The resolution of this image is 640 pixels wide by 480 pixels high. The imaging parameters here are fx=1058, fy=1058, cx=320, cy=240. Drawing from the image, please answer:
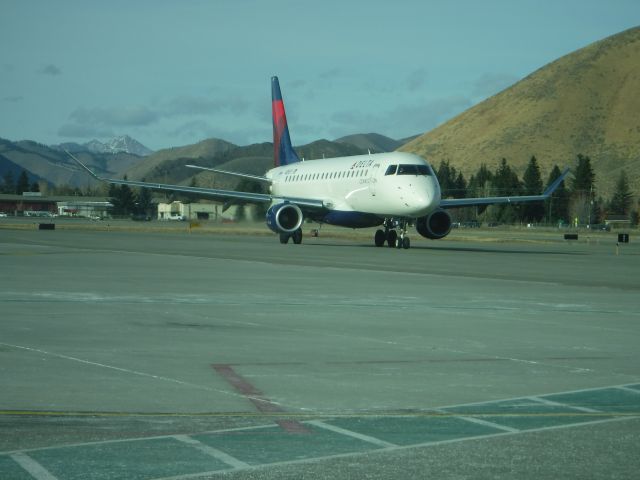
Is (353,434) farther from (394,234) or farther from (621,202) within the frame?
(621,202)

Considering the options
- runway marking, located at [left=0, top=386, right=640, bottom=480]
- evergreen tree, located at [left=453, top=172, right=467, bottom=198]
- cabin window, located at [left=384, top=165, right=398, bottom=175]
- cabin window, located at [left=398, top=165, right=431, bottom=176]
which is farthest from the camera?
evergreen tree, located at [left=453, top=172, right=467, bottom=198]

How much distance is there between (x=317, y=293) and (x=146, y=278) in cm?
551

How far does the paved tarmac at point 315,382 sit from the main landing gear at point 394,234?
25090 millimetres

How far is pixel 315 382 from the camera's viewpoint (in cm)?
1059

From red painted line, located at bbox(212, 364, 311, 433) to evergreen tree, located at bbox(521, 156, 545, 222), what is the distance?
144m

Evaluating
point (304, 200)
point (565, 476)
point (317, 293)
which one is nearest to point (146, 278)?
point (317, 293)

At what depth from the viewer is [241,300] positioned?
65.3 feet

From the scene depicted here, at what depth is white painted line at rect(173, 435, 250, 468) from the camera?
23.4 ft

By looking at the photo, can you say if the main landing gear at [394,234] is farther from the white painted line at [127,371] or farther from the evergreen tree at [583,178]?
the evergreen tree at [583,178]

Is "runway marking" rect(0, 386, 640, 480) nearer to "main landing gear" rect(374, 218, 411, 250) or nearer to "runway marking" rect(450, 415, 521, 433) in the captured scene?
"runway marking" rect(450, 415, 521, 433)

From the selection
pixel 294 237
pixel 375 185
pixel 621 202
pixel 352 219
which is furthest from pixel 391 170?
pixel 621 202

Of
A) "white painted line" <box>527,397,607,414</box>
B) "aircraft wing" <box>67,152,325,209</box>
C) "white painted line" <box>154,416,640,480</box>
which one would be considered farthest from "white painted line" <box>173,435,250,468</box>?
"aircraft wing" <box>67,152,325,209</box>

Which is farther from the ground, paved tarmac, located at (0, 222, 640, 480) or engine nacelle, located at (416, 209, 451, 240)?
engine nacelle, located at (416, 209, 451, 240)

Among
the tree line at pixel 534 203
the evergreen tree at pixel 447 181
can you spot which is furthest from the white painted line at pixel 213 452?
the evergreen tree at pixel 447 181
